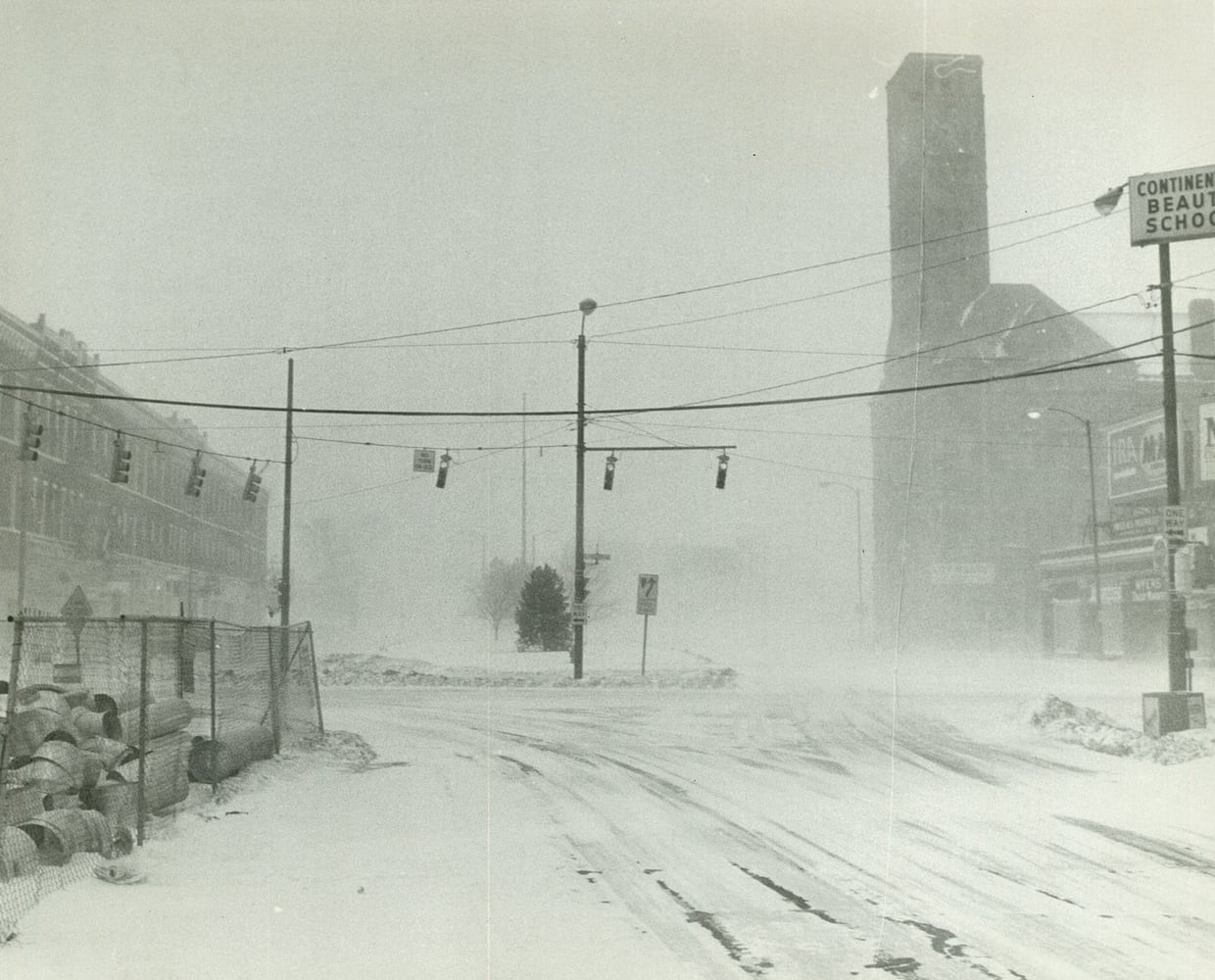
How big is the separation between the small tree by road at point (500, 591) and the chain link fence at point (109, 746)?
53.4 metres

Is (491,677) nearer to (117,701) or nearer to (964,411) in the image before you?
(117,701)

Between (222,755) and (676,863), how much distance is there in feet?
17.7

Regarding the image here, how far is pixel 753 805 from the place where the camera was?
477 inches

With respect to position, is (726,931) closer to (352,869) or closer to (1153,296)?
(352,869)

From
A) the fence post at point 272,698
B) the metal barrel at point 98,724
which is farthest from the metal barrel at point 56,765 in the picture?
the fence post at point 272,698

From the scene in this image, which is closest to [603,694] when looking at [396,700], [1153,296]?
[396,700]

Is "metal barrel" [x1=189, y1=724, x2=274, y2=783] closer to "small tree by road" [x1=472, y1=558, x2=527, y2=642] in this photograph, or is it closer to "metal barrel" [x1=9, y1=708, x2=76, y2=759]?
"metal barrel" [x1=9, y1=708, x2=76, y2=759]

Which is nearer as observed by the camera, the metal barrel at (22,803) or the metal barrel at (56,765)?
the metal barrel at (22,803)

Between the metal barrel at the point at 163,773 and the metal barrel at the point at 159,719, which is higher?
the metal barrel at the point at 159,719

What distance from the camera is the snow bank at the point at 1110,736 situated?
50.2 ft

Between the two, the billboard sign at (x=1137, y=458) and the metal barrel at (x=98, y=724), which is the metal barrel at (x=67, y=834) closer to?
the metal barrel at (x=98, y=724)

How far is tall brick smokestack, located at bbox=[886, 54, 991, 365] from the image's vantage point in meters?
73.6

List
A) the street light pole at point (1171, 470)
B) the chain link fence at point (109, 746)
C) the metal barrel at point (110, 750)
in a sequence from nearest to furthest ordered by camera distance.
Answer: the chain link fence at point (109, 746)
the metal barrel at point (110, 750)
the street light pole at point (1171, 470)

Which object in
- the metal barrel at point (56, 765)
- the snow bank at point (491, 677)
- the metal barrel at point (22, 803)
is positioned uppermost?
the metal barrel at point (56, 765)
